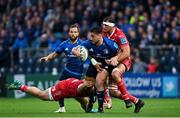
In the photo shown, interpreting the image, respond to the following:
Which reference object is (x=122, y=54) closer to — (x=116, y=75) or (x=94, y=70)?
(x=116, y=75)

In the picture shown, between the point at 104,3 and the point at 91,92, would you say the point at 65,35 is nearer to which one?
the point at 104,3

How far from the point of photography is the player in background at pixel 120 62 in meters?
16.6

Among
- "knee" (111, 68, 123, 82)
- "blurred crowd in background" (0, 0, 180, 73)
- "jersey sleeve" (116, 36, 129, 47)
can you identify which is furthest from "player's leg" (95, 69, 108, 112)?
"blurred crowd in background" (0, 0, 180, 73)

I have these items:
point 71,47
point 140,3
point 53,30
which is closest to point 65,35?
point 53,30

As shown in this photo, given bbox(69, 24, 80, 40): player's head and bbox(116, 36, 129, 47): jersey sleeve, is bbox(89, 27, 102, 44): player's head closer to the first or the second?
bbox(116, 36, 129, 47): jersey sleeve

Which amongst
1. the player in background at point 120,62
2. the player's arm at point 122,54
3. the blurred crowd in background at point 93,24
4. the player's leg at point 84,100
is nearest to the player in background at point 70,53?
the player's leg at point 84,100

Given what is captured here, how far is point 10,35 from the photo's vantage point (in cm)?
3128

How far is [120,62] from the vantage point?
17.0m

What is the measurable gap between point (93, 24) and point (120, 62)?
1251 cm

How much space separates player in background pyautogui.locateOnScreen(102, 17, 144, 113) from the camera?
16.6 meters

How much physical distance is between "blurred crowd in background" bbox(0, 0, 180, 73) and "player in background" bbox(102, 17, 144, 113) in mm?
9315

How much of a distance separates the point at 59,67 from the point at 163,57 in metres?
4.19

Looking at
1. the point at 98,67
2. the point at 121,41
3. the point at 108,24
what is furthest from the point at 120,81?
the point at 108,24

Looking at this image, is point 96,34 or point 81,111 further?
point 81,111
